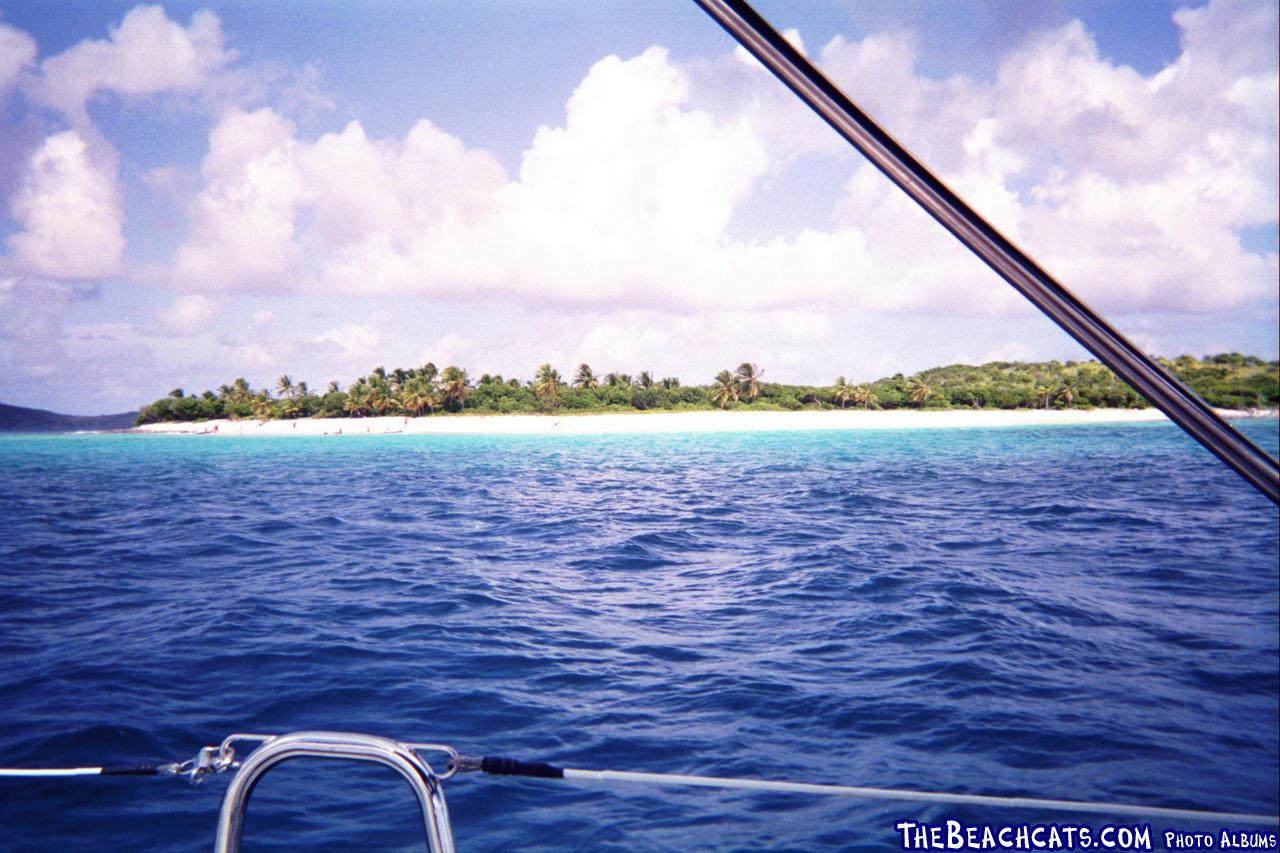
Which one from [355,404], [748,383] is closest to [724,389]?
[748,383]

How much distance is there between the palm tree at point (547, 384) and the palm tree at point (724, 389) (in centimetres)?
1959

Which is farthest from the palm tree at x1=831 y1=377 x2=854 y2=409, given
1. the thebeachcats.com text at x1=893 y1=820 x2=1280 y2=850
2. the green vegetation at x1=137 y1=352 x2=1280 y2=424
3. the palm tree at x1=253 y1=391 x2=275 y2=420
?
the thebeachcats.com text at x1=893 y1=820 x2=1280 y2=850

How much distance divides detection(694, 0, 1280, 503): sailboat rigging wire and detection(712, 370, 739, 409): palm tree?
90.4 meters

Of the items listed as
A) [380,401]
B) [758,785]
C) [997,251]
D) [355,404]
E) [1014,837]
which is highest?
[380,401]

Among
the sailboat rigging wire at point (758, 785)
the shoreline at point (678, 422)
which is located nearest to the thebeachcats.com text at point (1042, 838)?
the sailboat rigging wire at point (758, 785)

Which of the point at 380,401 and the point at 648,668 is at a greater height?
the point at 380,401

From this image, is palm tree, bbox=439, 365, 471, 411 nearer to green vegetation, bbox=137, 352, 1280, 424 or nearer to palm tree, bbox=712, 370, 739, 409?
green vegetation, bbox=137, 352, 1280, 424

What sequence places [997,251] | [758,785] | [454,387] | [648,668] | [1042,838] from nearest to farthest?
1. [997,251]
2. [758,785]
3. [1042,838]
4. [648,668]
5. [454,387]

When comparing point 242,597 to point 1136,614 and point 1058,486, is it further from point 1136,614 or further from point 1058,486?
point 1058,486

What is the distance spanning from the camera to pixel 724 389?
93875mm

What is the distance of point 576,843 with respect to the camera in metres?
4.20

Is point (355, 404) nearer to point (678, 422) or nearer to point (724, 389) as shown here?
point (678, 422)

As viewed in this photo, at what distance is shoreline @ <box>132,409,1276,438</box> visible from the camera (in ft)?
281

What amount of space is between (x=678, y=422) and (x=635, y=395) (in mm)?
6613
